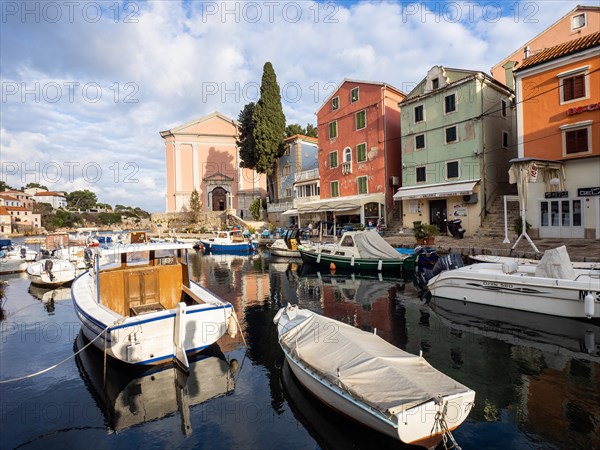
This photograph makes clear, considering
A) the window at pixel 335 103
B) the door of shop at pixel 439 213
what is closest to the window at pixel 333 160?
the window at pixel 335 103

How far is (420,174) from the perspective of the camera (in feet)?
87.5

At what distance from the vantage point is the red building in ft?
95.8

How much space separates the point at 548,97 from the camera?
63.0 feet

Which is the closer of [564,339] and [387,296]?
[564,339]

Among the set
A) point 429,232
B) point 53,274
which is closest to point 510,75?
point 429,232

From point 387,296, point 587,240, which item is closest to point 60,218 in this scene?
point 387,296

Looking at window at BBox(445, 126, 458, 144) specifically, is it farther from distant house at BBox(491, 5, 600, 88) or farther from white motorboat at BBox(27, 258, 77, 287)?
white motorboat at BBox(27, 258, 77, 287)

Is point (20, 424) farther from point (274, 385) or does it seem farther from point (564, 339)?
point (564, 339)

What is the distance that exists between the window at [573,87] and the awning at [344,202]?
1343 cm

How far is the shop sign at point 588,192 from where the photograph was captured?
677 inches

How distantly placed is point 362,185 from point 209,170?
29.9 meters

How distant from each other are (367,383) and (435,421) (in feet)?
3.05

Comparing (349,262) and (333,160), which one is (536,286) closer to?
(349,262)

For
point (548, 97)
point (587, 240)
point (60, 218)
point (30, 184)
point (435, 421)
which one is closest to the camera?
point (435, 421)
